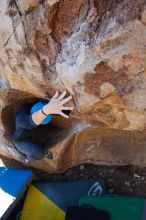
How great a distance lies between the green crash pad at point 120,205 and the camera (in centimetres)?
226

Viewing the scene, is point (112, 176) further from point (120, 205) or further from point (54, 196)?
point (54, 196)

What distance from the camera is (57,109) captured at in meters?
1.73

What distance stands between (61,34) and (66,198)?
1.20 meters

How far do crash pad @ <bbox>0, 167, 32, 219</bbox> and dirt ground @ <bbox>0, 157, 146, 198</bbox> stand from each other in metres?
0.16

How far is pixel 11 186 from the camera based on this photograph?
2.39 metres

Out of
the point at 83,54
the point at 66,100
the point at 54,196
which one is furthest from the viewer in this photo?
the point at 54,196

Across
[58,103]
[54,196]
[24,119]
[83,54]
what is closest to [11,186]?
[54,196]

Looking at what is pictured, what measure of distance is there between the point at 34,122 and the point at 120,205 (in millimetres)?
772

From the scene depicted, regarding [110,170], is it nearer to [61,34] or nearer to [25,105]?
[25,105]

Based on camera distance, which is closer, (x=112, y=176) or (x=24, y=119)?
(x=24, y=119)

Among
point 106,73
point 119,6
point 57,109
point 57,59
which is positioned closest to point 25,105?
point 57,109

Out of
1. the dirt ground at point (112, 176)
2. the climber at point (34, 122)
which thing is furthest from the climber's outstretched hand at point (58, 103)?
the dirt ground at point (112, 176)

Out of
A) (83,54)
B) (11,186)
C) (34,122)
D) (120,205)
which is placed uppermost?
(83,54)

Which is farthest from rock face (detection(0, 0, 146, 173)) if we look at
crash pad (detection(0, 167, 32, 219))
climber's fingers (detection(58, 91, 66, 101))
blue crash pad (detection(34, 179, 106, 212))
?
blue crash pad (detection(34, 179, 106, 212))
